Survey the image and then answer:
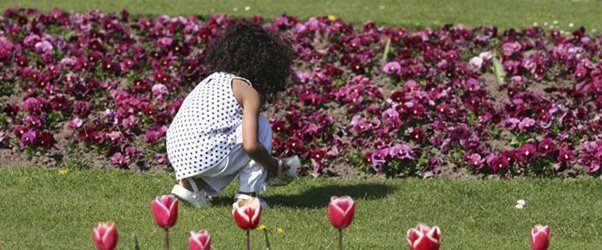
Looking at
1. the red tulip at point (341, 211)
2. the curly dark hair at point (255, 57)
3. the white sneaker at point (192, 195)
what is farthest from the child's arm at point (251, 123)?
the red tulip at point (341, 211)

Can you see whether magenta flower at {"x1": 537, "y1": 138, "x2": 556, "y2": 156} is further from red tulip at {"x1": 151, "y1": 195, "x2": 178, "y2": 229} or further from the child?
red tulip at {"x1": 151, "y1": 195, "x2": 178, "y2": 229}

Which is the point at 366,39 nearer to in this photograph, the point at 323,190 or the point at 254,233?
the point at 323,190

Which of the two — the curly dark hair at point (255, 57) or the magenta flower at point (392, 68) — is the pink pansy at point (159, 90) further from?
the curly dark hair at point (255, 57)

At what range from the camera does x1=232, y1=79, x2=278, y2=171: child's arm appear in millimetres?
6816

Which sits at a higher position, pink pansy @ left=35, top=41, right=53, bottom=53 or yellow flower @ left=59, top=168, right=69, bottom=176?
yellow flower @ left=59, top=168, right=69, bottom=176

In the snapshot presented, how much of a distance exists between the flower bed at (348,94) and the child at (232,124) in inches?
46.2

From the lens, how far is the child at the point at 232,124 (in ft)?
22.8

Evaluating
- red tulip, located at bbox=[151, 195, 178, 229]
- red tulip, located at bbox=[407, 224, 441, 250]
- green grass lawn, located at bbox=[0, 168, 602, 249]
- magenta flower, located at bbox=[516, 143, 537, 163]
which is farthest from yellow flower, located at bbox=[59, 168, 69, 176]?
red tulip, located at bbox=[407, 224, 441, 250]

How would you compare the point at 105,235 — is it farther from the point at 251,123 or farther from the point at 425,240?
the point at 251,123

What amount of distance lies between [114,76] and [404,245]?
4550mm

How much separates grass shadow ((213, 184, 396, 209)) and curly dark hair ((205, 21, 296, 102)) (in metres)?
A: 0.59

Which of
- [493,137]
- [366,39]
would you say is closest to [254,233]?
[493,137]

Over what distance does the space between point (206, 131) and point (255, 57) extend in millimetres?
487

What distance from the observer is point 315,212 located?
23.1ft
